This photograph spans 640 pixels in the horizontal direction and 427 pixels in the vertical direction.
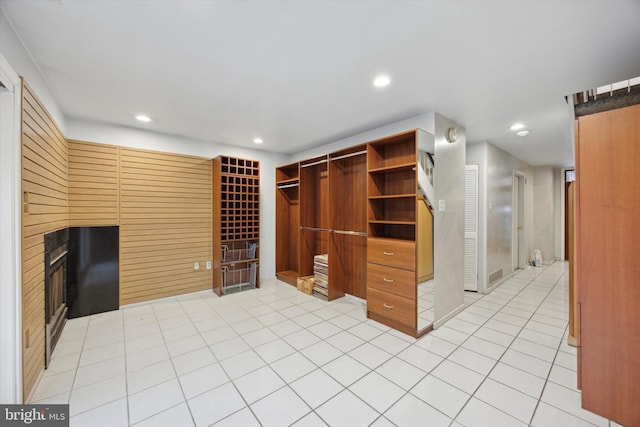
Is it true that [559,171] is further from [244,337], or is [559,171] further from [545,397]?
[244,337]

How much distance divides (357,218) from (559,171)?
6.94 metres

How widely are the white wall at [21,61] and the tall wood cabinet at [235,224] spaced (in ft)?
6.52

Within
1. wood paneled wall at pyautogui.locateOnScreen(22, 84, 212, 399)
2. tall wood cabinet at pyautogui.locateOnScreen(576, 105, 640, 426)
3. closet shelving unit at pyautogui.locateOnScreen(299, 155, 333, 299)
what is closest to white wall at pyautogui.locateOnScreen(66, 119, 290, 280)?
wood paneled wall at pyautogui.locateOnScreen(22, 84, 212, 399)

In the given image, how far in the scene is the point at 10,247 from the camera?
1.60m

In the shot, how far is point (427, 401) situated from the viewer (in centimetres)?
178

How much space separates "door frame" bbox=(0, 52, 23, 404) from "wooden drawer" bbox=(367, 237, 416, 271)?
3087 millimetres

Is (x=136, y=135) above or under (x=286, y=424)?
above

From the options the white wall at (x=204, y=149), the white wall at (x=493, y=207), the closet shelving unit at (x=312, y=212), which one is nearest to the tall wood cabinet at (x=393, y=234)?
the closet shelving unit at (x=312, y=212)

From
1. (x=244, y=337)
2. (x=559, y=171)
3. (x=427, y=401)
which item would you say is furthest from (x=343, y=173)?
(x=559, y=171)

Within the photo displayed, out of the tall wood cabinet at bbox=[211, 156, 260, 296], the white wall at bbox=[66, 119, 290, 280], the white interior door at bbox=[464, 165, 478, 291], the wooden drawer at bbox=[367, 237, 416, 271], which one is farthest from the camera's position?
the white interior door at bbox=[464, 165, 478, 291]

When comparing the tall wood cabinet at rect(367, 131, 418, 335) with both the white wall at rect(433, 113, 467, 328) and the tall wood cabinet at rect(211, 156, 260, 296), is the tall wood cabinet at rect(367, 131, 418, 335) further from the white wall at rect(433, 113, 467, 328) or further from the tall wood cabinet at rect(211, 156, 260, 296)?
the tall wood cabinet at rect(211, 156, 260, 296)

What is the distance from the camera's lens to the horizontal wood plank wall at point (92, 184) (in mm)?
3195

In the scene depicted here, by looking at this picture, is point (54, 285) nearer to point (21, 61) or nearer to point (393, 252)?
point (21, 61)

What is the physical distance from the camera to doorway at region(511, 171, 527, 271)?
544cm
